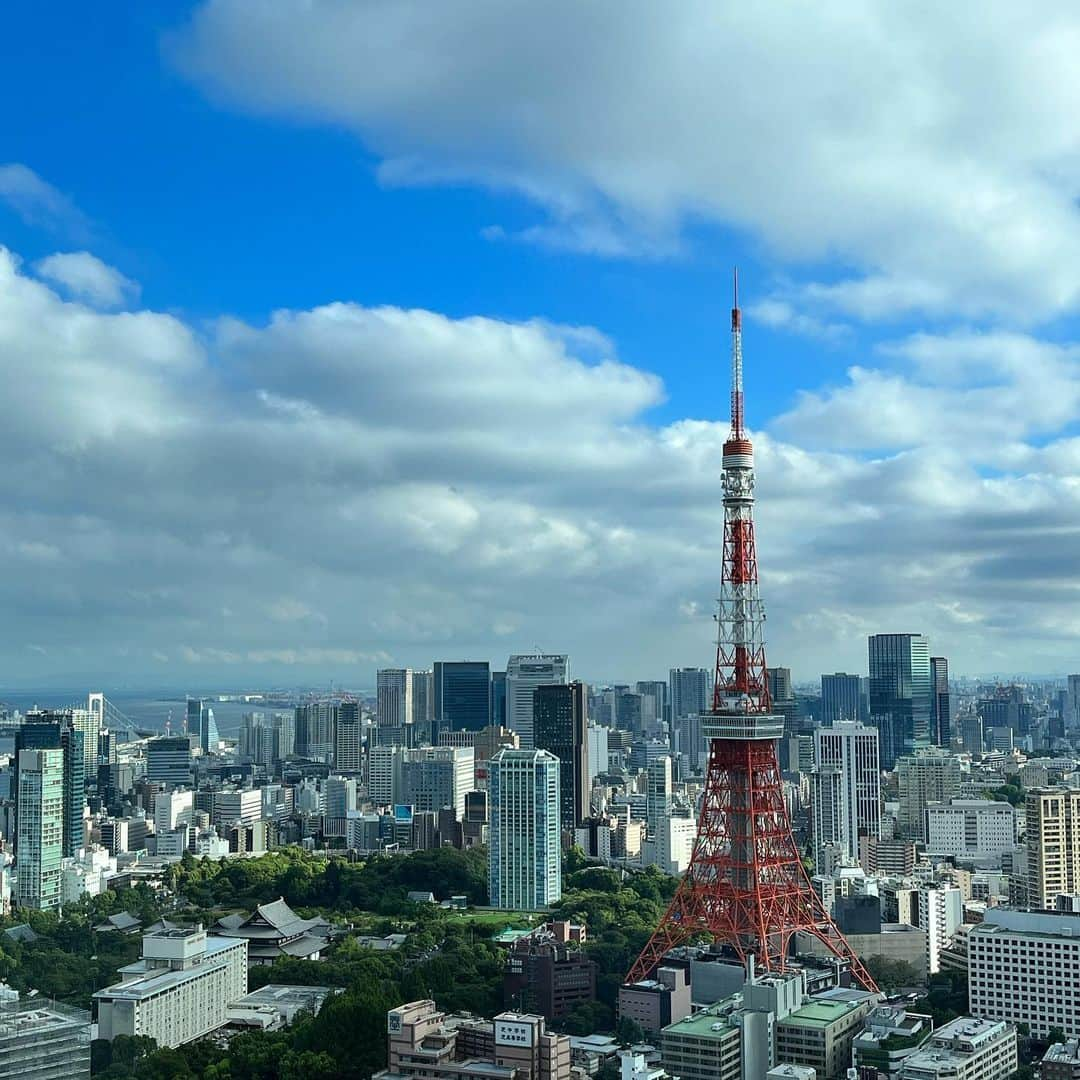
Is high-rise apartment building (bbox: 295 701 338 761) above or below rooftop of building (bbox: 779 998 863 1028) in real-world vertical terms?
above

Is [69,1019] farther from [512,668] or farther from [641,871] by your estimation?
[512,668]

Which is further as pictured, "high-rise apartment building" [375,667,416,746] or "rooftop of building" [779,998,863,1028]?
"high-rise apartment building" [375,667,416,746]

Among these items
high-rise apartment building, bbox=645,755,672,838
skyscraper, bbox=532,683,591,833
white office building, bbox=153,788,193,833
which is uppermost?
skyscraper, bbox=532,683,591,833

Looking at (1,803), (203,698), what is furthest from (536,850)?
(203,698)

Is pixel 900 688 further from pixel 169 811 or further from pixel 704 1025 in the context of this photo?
pixel 704 1025

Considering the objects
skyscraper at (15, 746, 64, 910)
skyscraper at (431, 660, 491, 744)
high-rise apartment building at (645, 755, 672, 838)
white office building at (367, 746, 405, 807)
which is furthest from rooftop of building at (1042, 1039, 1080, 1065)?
skyscraper at (431, 660, 491, 744)

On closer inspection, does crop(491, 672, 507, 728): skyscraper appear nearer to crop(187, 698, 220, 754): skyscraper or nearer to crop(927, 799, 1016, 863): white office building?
crop(187, 698, 220, 754): skyscraper
